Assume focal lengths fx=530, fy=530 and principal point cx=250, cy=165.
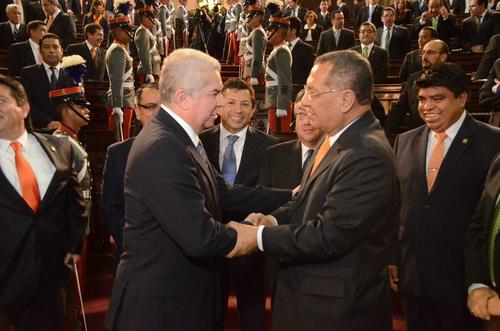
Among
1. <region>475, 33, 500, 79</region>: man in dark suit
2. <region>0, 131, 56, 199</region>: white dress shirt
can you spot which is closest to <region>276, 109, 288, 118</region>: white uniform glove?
<region>475, 33, 500, 79</region>: man in dark suit

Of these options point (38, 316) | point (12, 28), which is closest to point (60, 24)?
point (12, 28)

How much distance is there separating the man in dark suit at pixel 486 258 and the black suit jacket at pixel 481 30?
888 centimetres

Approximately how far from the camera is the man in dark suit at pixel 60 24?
10.1 m

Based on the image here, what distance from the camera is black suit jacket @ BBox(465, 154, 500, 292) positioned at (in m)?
2.17

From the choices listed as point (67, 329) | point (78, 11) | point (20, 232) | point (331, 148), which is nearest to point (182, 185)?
point (331, 148)

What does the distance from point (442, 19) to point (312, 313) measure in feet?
32.6

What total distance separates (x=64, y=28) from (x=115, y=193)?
7960 millimetres

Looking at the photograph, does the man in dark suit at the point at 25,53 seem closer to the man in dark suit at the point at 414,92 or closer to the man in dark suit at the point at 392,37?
the man in dark suit at the point at 414,92

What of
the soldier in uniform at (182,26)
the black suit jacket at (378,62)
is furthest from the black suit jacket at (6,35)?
the black suit jacket at (378,62)

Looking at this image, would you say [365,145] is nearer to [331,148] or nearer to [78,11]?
[331,148]

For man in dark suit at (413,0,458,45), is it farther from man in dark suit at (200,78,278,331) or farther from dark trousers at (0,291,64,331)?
dark trousers at (0,291,64,331)

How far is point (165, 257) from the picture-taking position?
2.06m

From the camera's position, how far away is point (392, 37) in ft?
33.9

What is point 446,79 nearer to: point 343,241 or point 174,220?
point 343,241
